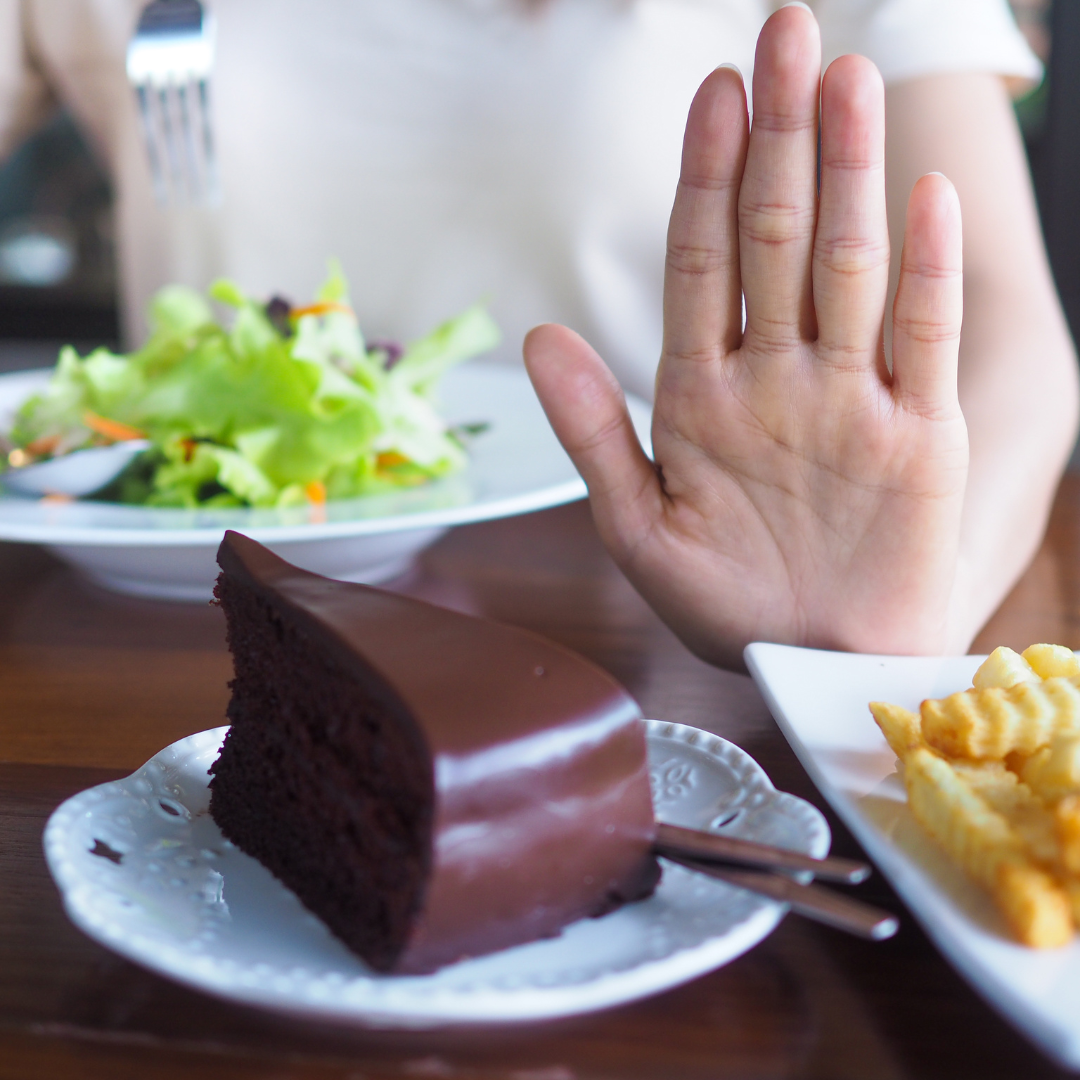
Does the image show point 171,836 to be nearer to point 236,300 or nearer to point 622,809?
point 622,809

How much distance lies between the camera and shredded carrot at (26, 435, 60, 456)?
1.01 meters

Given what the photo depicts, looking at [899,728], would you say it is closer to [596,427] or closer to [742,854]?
[742,854]

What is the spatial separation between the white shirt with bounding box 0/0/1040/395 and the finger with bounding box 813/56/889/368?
0.91 m

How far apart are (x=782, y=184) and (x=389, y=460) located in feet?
1.63

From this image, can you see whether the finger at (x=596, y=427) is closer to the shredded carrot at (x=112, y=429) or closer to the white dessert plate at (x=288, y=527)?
the white dessert plate at (x=288, y=527)

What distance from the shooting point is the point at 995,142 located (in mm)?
1272

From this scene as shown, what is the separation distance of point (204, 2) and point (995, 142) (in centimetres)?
110

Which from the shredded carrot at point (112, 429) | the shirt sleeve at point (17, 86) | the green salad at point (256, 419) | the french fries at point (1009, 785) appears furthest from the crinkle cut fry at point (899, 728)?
the shirt sleeve at point (17, 86)

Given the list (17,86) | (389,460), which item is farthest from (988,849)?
(17,86)

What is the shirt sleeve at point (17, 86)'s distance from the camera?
5.51 feet

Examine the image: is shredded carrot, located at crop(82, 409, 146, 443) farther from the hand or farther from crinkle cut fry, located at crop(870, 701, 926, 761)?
crinkle cut fry, located at crop(870, 701, 926, 761)

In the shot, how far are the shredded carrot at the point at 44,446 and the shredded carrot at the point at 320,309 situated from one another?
9.7 inches

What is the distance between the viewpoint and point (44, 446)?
1012 mm

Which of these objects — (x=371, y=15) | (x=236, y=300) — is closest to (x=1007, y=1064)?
(x=236, y=300)
